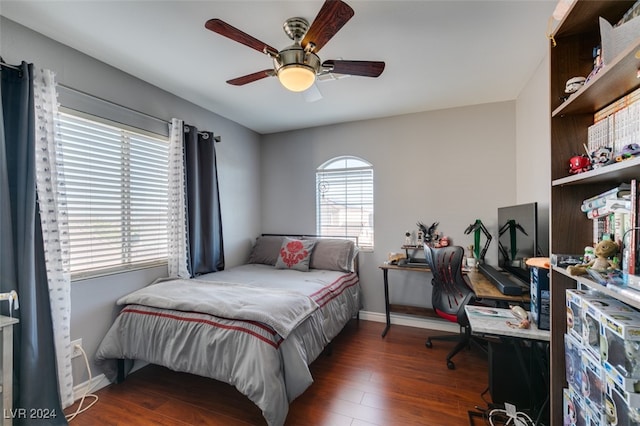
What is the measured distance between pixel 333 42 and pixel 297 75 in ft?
1.83

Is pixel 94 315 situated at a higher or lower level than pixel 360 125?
lower

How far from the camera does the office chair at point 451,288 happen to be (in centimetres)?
243

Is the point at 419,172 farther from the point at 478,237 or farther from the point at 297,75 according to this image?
the point at 297,75

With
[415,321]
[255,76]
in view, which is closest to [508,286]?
[415,321]

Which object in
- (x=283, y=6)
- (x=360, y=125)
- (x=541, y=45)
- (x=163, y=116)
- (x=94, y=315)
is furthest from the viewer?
(x=360, y=125)

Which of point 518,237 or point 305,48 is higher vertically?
point 305,48

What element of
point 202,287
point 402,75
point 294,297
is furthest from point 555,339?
point 202,287

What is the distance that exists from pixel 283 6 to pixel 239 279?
2.28 meters

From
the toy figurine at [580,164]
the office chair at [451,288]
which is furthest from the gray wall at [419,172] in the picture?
the toy figurine at [580,164]

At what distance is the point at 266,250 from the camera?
368 cm

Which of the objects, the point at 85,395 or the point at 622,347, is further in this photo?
the point at 85,395

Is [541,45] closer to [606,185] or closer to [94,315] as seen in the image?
[606,185]

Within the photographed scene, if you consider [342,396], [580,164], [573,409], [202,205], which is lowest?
[342,396]

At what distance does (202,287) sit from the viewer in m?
2.35
